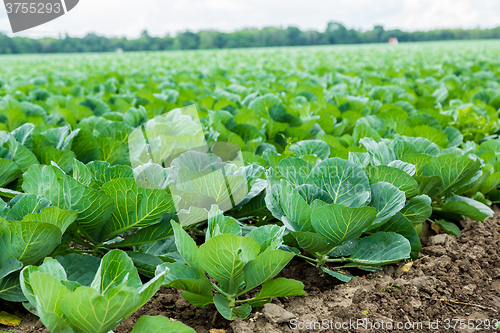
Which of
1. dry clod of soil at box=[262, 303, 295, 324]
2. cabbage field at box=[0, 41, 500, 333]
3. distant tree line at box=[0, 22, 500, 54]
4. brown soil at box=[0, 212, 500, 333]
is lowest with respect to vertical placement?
distant tree line at box=[0, 22, 500, 54]

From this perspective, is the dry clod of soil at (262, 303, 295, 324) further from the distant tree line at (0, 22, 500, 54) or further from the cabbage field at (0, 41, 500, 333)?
the distant tree line at (0, 22, 500, 54)

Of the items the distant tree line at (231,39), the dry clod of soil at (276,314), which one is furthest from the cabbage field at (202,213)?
the distant tree line at (231,39)

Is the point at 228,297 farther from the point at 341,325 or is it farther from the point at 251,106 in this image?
the point at 251,106

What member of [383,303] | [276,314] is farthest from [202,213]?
[383,303]

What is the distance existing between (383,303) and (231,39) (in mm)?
47880

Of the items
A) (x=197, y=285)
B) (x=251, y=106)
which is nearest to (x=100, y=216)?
(x=197, y=285)

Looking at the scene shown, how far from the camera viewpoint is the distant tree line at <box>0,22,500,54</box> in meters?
41.8

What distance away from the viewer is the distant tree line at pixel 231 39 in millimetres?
41812

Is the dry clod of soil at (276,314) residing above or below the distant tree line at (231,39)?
above

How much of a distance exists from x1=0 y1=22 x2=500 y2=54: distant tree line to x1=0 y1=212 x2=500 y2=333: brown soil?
43.5 m

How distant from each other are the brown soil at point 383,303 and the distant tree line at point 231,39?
4354 centimetres

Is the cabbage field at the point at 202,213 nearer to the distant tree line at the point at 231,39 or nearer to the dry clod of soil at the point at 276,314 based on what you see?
the dry clod of soil at the point at 276,314

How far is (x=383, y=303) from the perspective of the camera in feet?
4.55

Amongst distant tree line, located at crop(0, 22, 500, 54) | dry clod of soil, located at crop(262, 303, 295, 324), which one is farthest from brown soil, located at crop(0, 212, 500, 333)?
distant tree line, located at crop(0, 22, 500, 54)
